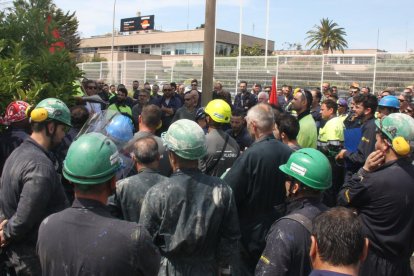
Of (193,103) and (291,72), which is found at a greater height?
(291,72)

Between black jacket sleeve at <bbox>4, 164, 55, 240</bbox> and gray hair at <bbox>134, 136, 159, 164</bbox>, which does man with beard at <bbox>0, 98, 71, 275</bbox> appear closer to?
black jacket sleeve at <bbox>4, 164, 55, 240</bbox>

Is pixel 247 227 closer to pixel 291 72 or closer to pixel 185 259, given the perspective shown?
pixel 185 259

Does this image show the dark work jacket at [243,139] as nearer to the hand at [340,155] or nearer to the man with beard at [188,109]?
the hand at [340,155]

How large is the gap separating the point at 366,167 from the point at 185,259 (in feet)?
5.49

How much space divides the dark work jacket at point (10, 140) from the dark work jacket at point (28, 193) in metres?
0.82

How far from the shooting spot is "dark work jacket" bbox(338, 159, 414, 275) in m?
3.30

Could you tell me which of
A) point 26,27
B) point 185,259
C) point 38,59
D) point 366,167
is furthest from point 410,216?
point 26,27

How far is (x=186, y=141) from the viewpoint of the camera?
10.1 feet

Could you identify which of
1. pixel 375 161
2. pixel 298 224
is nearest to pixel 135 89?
pixel 375 161

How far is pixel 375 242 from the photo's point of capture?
3408 millimetres

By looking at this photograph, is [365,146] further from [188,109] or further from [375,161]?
[188,109]

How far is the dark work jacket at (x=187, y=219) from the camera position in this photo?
9.76 ft

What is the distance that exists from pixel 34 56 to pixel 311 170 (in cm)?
383

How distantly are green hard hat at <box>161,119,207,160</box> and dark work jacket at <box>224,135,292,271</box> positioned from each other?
2.82 ft
